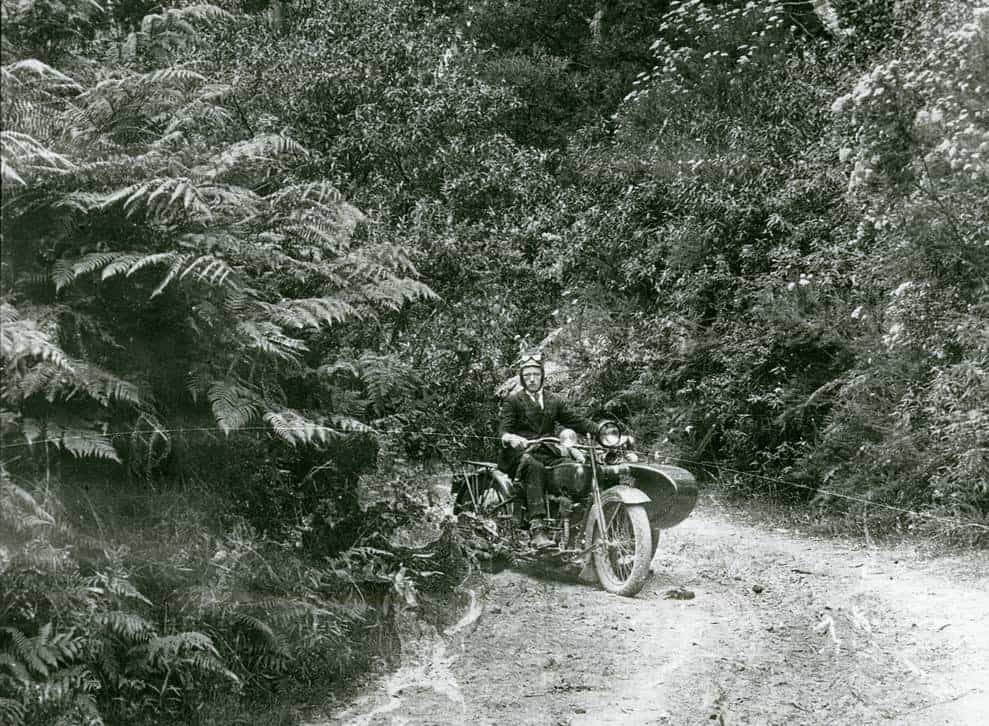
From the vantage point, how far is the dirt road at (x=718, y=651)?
495 cm

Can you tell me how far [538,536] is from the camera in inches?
309

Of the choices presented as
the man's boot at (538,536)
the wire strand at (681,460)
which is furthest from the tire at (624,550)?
the wire strand at (681,460)

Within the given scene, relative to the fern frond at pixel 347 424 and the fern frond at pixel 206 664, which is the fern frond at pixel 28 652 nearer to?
the fern frond at pixel 206 664

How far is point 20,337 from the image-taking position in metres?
3.96

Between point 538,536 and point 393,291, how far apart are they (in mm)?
2903

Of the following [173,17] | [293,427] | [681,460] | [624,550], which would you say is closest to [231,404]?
[293,427]

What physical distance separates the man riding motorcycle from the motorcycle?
58 millimetres

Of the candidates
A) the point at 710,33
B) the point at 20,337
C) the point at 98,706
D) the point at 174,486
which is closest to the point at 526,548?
the point at 174,486

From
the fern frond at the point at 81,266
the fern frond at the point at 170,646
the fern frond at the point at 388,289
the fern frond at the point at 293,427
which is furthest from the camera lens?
the fern frond at the point at 388,289

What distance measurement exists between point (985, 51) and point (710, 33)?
6374 mm

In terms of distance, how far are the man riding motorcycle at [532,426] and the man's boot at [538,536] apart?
0.04 metres

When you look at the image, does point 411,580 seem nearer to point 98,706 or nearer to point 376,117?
point 98,706

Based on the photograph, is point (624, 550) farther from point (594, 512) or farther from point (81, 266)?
point (81, 266)

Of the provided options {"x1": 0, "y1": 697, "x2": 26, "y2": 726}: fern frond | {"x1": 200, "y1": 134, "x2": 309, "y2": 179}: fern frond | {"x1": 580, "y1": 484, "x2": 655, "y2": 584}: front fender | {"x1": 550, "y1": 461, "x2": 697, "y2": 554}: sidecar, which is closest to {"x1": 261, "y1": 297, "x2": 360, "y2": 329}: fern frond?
{"x1": 200, "y1": 134, "x2": 309, "y2": 179}: fern frond
